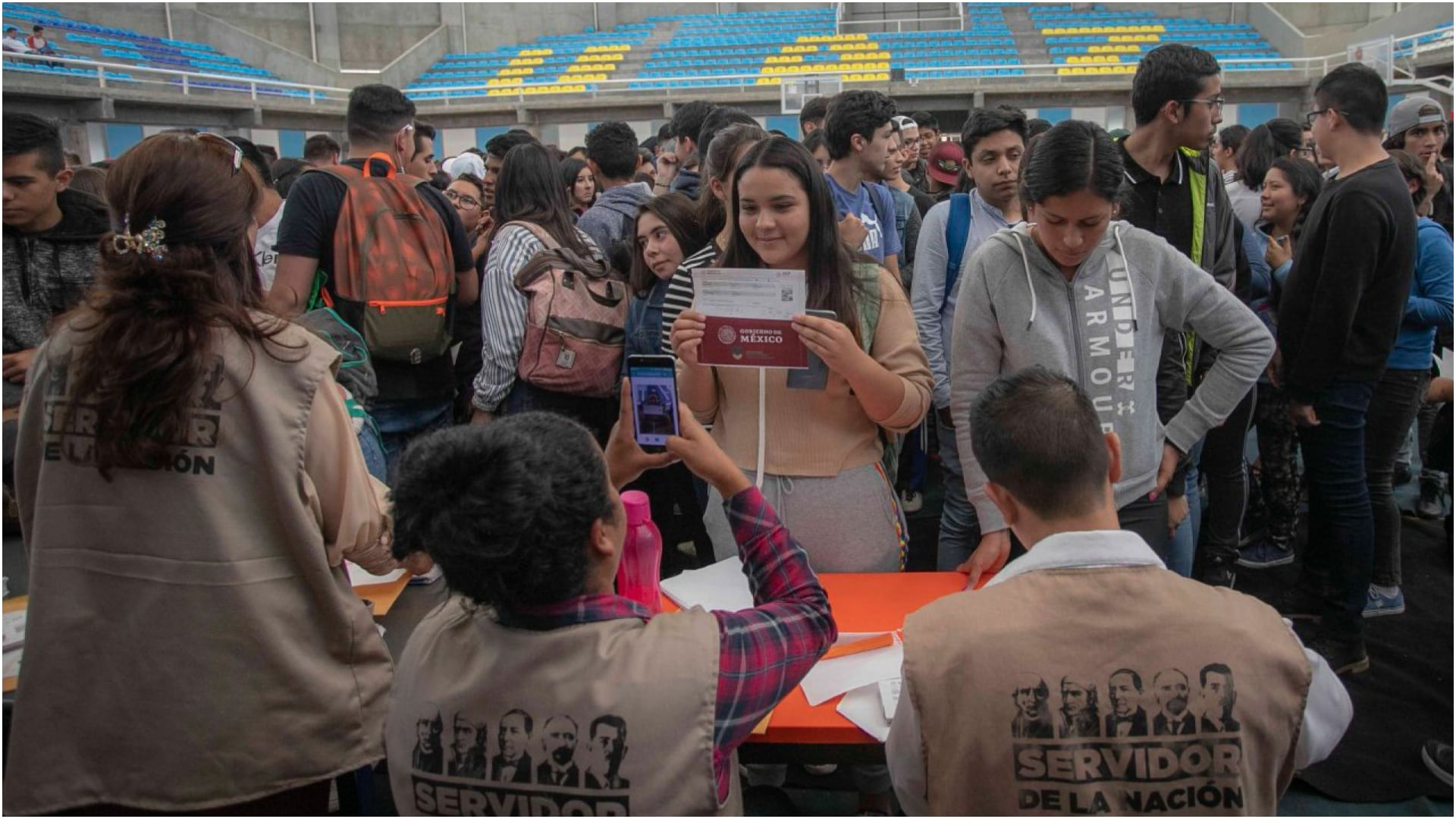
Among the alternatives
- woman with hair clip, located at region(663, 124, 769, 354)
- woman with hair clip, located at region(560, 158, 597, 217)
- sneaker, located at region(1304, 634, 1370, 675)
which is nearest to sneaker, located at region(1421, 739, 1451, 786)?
sneaker, located at region(1304, 634, 1370, 675)

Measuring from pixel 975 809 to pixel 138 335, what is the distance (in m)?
1.28

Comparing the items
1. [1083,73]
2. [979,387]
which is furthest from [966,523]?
[1083,73]

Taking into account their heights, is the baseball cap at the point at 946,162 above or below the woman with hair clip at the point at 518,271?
above

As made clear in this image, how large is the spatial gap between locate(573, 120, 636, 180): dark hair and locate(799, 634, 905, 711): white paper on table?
9.78 ft

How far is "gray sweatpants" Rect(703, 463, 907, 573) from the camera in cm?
195

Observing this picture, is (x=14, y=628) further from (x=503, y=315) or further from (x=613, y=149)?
(x=613, y=149)

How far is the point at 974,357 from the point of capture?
1951 mm

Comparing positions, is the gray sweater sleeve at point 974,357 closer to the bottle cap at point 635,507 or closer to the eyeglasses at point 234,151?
the bottle cap at point 635,507

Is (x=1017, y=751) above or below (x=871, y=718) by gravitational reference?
above

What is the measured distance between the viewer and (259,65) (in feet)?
59.2

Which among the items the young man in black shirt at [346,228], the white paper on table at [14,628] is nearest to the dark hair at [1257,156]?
the young man in black shirt at [346,228]

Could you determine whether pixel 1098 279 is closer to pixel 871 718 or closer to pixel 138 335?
pixel 871 718

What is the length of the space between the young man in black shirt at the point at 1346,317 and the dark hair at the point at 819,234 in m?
1.53

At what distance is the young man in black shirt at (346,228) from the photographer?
2539mm
